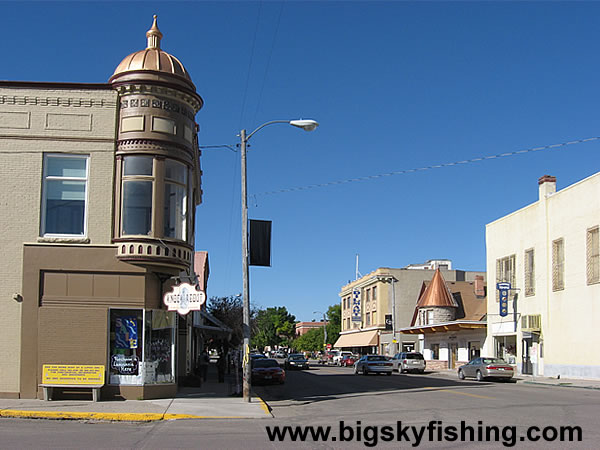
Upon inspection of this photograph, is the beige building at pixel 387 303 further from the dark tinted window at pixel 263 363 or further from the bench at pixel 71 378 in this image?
the bench at pixel 71 378

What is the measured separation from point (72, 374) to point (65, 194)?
526cm

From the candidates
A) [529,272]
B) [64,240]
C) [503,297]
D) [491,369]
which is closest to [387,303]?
[503,297]

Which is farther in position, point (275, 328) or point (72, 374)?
point (275, 328)

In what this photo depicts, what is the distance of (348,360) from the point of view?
235 ft

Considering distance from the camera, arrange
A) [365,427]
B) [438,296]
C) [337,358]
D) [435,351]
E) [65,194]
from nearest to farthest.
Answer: [365,427], [65,194], [435,351], [438,296], [337,358]

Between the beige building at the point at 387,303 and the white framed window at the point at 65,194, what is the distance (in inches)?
2182

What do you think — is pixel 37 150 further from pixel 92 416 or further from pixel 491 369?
pixel 491 369

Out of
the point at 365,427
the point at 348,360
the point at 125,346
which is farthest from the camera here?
the point at 348,360

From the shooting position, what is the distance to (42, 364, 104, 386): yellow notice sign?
62.3ft

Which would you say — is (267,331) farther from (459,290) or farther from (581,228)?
(581,228)

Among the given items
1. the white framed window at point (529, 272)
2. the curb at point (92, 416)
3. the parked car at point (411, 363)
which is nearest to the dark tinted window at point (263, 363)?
the curb at point (92, 416)

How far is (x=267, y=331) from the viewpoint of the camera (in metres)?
160

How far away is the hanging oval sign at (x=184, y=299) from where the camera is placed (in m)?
19.3

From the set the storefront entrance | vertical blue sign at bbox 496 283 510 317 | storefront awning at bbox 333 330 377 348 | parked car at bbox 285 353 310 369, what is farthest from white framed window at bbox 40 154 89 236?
storefront awning at bbox 333 330 377 348
